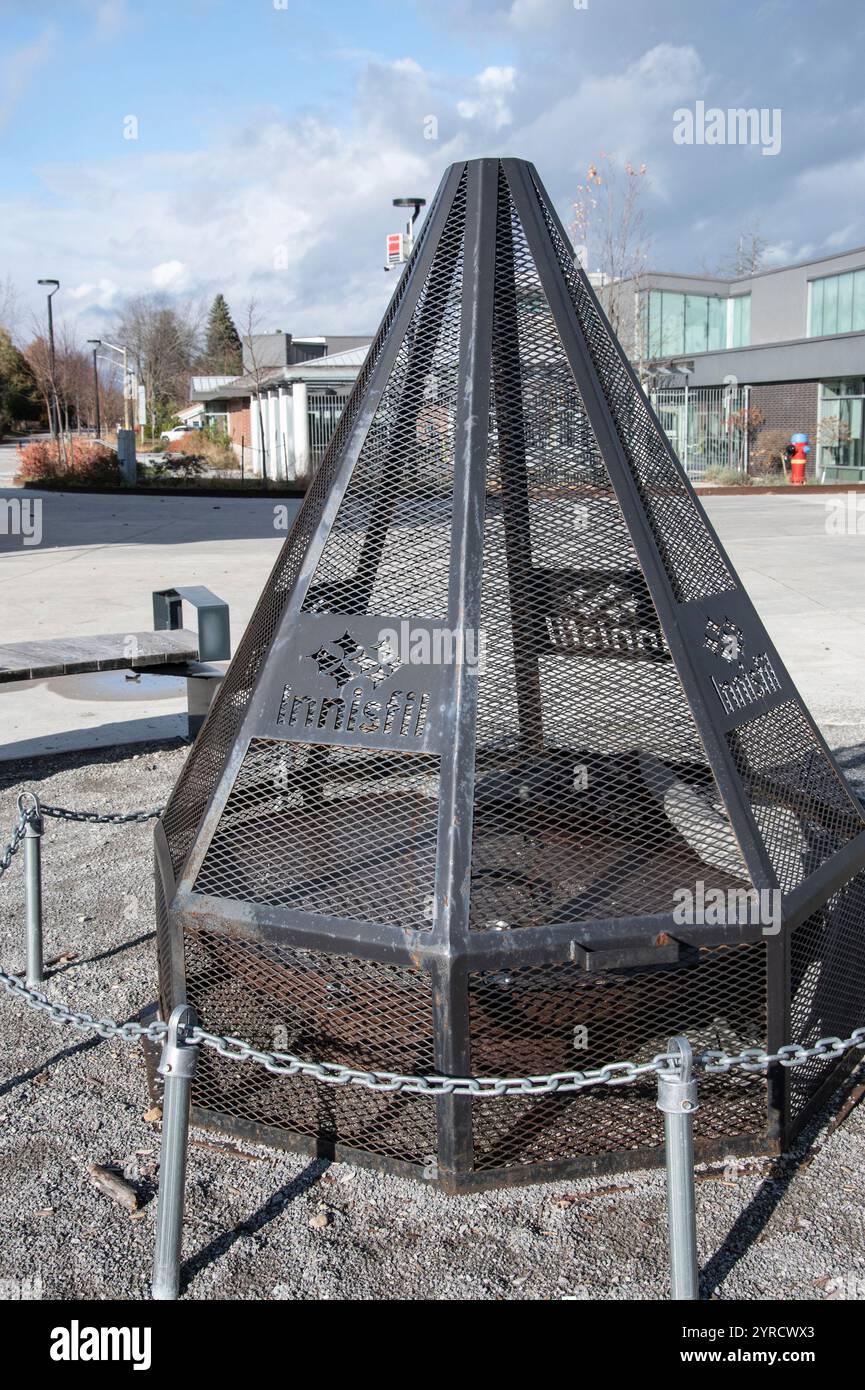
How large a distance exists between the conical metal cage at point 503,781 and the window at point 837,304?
35.7 meters

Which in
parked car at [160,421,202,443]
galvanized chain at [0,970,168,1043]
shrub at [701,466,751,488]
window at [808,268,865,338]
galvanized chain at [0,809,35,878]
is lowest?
galvanized chain at [0,970,168,1043]

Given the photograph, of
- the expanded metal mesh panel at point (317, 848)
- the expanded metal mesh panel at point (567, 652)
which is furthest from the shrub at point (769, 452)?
the expanded metal mesh panel at point (317, 848)

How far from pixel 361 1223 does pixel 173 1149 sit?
24.4 inches

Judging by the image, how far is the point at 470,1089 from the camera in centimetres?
277

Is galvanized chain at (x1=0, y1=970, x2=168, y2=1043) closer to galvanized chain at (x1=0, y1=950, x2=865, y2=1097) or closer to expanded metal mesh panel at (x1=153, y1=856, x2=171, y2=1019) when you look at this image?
galvanized chain at (x1=0, y1=950, x2=865, y2=1097)

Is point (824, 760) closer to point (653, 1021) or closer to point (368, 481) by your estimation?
point (653, 1021)

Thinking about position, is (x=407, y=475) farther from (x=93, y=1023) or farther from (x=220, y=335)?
(x=220, y=335)

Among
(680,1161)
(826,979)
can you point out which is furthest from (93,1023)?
(826,979)

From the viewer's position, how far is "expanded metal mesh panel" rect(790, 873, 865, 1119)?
3512 mm

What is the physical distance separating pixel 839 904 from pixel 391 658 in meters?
1.61

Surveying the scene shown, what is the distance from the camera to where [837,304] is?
125 feet

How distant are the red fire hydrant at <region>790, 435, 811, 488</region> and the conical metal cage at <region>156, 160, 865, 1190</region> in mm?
30413

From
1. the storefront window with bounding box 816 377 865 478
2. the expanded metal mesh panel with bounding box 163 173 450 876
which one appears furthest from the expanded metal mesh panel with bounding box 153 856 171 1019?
the storefront window with bounding box 816 377 865 478
